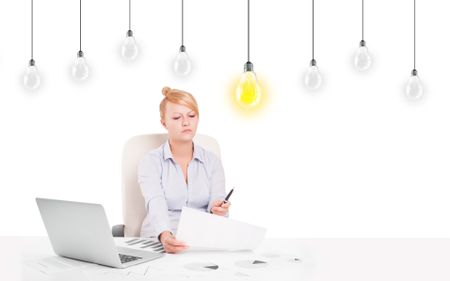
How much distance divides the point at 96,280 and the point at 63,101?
2310 mm

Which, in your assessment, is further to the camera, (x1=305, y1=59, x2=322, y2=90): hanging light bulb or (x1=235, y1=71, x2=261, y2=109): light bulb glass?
(x1=305, y1=59, x2=322, y2=90): hanging light bulb

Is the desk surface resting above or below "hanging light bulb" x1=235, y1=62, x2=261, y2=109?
below

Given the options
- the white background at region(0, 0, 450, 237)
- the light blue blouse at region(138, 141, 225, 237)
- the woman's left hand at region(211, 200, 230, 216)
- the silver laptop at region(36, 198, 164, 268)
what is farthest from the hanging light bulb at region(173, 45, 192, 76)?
the silver laptop at region(36, 198, 164, 268)

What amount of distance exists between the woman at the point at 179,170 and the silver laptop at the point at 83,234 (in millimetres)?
554

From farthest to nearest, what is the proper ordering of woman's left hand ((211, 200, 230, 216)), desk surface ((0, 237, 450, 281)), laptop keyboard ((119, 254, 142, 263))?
1. woman's left hand ((211, 200, 230, 216))
2. laptop keyboard ((119, 254, 142, 263))
3. desk surface ((0, 237, 450, 281))

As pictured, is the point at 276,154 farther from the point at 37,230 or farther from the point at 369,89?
the point at 37,230

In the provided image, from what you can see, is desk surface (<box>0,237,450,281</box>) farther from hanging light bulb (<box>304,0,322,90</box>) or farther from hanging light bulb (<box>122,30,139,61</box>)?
hanging light bulb (<box>122,30,139,61</box>)

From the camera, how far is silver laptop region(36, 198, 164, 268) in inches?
69.2

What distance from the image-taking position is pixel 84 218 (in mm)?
1793

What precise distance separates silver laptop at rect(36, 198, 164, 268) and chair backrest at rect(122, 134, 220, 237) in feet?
2.46

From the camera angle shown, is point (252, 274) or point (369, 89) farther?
point (369, 89)

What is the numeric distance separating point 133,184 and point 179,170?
282 mm

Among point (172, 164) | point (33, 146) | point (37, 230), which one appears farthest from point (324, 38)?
point (37, 230)

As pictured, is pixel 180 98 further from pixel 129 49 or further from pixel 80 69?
Result: pixel 80 69
